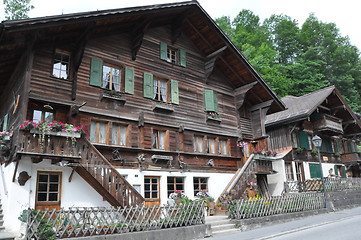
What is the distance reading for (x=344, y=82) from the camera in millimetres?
Result: 40062

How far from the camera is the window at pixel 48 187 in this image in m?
11.2

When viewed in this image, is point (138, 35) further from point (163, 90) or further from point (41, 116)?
point (41, 116)

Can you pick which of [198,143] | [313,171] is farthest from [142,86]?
[313,171]

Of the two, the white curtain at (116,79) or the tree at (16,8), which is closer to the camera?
the white curtain at (116,79)

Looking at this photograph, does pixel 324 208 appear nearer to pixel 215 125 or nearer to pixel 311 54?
pixel 215 125

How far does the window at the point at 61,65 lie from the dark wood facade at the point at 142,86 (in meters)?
0.13

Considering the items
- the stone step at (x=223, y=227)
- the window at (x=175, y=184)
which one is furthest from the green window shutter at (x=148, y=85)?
the stone step at (x=223, y=227)

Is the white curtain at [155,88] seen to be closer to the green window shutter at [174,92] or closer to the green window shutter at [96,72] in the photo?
the green window shutter at [174,92]

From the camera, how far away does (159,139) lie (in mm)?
15547

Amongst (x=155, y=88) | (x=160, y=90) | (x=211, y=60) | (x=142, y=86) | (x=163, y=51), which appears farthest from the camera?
(x=211, y=60)

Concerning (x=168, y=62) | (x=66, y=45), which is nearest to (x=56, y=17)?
(x=66, y=45)

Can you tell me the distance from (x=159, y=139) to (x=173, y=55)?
549cm

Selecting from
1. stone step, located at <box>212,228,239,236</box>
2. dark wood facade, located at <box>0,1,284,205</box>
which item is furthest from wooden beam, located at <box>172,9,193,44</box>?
stone step, located at <box>212,228,239,236</box>

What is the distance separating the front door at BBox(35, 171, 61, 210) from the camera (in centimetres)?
1115
